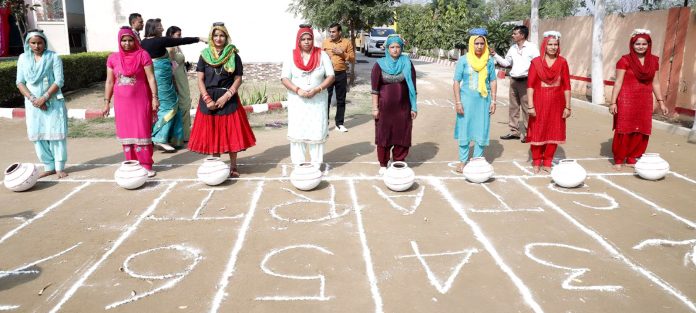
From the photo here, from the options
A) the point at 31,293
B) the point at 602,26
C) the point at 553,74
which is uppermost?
the point at 602,26

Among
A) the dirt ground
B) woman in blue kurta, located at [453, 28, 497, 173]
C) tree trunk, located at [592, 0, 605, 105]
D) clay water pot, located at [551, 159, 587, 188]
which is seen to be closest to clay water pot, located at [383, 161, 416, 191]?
the dirt ground

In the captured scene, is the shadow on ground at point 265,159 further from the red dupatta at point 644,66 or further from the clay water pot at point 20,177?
the red dupatta at point 644,66

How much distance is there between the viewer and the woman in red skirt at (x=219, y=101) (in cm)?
591

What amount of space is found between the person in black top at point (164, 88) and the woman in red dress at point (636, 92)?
5.26 m

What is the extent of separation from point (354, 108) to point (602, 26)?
20.1 feet

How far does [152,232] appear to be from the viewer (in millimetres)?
4637

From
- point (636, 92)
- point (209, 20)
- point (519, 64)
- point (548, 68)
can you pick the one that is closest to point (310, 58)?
point (548, 68)

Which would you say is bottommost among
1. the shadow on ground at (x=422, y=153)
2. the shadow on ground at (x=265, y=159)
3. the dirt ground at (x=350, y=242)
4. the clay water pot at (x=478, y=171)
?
the dirt ground at (x=350, y=242)

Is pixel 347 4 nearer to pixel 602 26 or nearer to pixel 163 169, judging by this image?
pixel 602 26

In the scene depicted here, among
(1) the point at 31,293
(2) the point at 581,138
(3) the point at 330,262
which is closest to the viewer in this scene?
(1) the point at 31,293

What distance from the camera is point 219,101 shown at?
593 centimetres

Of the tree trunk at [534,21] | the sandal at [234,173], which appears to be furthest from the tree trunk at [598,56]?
the sandal at [234,173]

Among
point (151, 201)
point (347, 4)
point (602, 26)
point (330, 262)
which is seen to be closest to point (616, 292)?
point (330, 262)

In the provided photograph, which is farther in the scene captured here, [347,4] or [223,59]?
[347,4]
